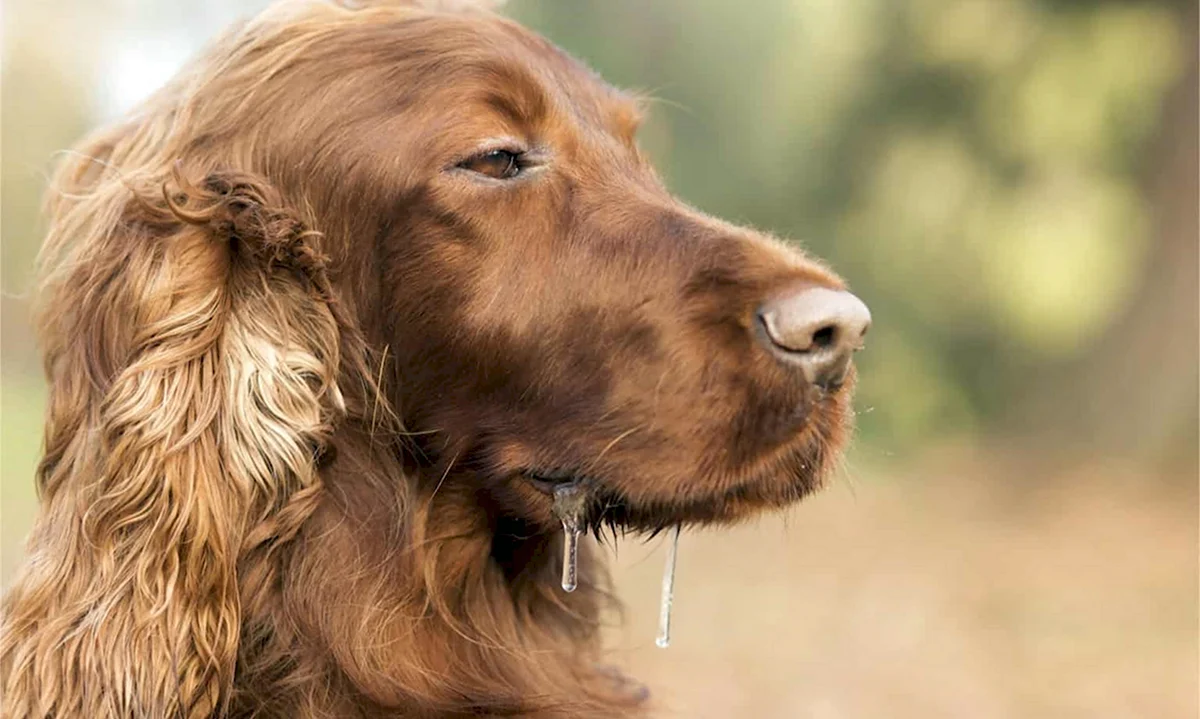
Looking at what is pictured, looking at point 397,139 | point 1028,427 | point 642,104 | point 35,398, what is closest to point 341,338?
point 397,139

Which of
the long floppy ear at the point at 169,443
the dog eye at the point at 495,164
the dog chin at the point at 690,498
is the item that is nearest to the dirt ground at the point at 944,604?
the dog chin at the point at 690,498

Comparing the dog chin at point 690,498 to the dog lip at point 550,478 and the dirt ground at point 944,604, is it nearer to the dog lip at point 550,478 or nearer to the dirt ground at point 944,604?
the dog lip at point 550,478

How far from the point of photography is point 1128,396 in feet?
30.8

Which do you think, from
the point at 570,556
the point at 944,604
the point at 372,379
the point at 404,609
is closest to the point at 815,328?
the point at 570,556

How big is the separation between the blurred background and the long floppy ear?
5.30 m

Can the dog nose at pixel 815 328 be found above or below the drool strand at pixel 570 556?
above

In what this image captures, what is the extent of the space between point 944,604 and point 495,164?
6.24m

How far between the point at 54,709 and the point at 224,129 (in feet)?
3.93

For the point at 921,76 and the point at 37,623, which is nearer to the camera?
the point at 37,623

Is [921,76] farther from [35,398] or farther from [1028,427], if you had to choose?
[35,398]

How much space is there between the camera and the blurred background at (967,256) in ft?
27.1

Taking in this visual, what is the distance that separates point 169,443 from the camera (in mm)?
2303

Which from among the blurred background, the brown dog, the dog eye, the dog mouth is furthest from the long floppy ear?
the blurred background

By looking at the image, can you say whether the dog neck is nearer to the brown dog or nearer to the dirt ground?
the brown dog
